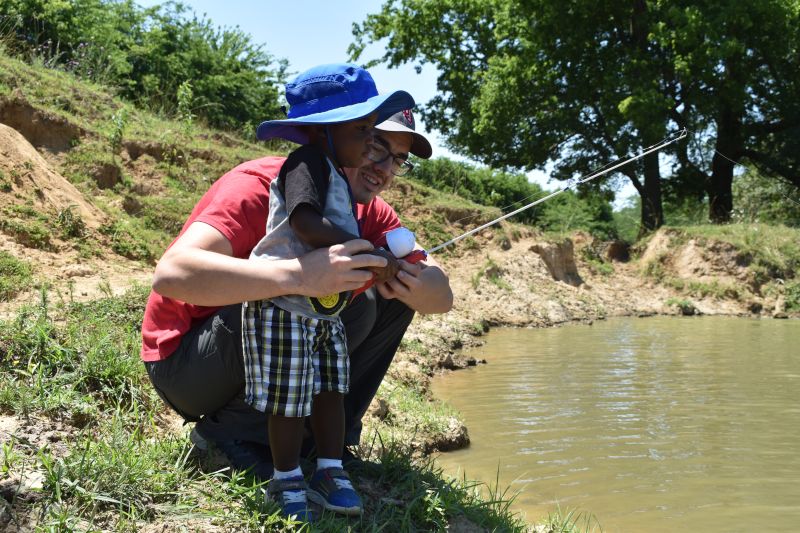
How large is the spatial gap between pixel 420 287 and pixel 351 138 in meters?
0.54

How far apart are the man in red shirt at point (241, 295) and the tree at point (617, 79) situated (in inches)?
542

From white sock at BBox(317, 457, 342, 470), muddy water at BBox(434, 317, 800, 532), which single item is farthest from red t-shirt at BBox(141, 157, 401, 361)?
muddy water at BBox(434, 317, 800, 532)

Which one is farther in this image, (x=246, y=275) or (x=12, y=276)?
(x=12, y=276)

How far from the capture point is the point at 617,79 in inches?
638

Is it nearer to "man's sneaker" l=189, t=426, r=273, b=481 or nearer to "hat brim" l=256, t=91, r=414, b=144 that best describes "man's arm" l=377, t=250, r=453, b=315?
"hat brim" l=256, t=91, r=414, b=144

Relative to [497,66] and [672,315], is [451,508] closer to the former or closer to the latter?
[672,315]

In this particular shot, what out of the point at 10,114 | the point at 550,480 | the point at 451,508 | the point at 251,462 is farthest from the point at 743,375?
the point at 10,114

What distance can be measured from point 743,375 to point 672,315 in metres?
7.01

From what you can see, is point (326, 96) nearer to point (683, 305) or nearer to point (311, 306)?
point (311, 306)

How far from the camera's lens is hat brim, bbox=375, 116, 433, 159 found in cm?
241

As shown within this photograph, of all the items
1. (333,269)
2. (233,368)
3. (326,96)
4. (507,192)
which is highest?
(507,192)

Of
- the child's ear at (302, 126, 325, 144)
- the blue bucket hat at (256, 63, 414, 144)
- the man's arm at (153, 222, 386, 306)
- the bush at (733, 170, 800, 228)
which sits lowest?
the man's arm at (153, 222, 386, 306)

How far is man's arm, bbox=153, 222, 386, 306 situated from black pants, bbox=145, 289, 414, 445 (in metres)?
0.23

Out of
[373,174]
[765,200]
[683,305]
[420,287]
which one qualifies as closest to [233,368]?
[420,287]
